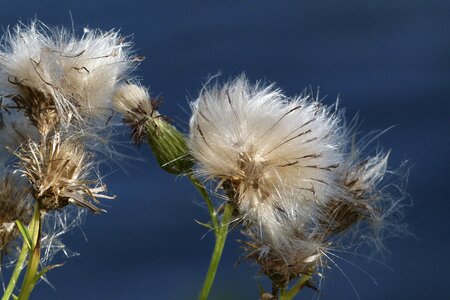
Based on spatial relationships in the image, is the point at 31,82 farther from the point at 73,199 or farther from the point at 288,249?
the point at 288,249

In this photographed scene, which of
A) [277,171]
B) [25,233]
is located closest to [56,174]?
[25,233]

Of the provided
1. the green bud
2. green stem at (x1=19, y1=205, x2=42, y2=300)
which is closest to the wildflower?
the green bud

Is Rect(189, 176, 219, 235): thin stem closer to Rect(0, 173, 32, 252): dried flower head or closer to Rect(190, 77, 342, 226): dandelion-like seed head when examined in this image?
Rect(190, 77, 342, 226): dandelion-like seed head

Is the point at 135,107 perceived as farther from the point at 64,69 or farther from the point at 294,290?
the point at 294,290

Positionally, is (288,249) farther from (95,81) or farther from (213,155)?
(95,81)

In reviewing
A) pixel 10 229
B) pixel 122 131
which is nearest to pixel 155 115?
pixel 122 131

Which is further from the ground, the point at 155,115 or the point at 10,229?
the point at 155,115

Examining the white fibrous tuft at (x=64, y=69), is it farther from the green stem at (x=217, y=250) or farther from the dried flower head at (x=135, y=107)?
the green stem at (x=217, y=250)
